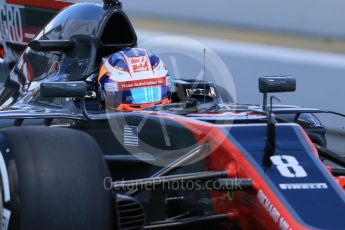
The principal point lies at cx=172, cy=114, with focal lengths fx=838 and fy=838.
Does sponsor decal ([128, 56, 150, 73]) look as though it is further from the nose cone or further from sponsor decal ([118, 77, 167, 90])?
the nose cone

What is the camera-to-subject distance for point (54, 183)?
330cm

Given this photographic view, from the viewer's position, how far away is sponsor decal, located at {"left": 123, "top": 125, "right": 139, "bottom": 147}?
13.6 ft

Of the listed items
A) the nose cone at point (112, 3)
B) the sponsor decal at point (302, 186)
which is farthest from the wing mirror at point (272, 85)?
the nose cone at point (112, 3)

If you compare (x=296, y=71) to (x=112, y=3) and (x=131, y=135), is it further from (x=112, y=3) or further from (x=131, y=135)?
(x=131, y=135)

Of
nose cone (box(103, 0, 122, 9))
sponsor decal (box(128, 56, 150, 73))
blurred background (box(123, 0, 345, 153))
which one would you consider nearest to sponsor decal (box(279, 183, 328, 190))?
sponsor decal (box(128, 56, 150, 73))

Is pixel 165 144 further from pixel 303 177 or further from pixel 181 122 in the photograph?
pixel 303 177

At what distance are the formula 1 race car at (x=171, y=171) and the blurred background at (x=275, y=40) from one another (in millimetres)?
2689

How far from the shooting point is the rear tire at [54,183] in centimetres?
324

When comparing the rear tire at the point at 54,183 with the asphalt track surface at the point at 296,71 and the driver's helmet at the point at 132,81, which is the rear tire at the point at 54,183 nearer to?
the driver's helmet at the point at 132,81

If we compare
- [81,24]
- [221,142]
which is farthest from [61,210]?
[81,24]

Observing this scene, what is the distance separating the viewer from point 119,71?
16.9ft

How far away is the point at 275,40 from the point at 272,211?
4.51 metres

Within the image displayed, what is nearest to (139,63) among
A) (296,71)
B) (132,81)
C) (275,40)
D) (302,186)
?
(132,81)

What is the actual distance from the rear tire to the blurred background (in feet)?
13.2
